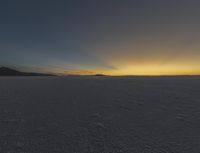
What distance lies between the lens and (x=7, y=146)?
6.66ft

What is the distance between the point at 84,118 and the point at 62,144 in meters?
1.27

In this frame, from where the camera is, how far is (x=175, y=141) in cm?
233

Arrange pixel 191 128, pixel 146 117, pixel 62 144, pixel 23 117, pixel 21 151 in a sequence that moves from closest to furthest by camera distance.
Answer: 1. pixel 21 151
2. pixel 62 144
3. pixel 191 128
4. pixel 23 117
5. pixel 146 117

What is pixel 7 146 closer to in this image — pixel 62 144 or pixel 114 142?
pixel 62 144

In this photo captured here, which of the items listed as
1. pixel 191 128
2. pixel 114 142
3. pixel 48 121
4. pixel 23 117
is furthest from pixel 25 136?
pixel 191 128

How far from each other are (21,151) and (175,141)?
308 cm

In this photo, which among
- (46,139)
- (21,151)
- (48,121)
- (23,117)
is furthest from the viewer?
(23,117)

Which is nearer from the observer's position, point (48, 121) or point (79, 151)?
point (79, 151)

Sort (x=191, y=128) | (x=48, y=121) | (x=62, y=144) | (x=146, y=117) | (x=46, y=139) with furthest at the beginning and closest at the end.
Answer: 1. (x=146, y=117)
2. (x=48, y=121)
3. (x=191, y=128)
4. (x=46, y=139)
5. (x=62, y=144)

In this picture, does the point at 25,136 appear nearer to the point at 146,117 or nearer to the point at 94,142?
the point at 94,142

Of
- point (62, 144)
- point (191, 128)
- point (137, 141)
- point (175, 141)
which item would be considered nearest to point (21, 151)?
point (62, 144)

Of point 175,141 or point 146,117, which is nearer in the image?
point 175,141

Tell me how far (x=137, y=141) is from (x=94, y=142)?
929 millimetres

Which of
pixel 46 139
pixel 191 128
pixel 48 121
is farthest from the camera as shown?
pixel 48 121
